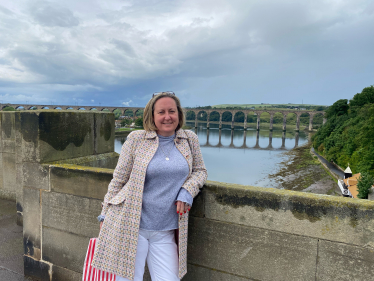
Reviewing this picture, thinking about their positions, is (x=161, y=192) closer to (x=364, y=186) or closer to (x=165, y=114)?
(x=165, y=114)

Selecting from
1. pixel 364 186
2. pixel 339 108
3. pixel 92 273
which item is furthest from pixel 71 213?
pixel 339 108

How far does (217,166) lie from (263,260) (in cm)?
3489

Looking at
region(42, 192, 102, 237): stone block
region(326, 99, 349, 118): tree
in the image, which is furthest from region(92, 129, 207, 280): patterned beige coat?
region(326, 99, 349, 118): tree

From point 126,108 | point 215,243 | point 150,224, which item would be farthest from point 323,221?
point 126,108

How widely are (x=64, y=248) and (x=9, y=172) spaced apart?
2312 mm

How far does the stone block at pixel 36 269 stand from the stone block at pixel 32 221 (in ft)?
0.15

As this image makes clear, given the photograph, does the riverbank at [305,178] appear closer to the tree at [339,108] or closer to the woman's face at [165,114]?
the tree at [339,108]

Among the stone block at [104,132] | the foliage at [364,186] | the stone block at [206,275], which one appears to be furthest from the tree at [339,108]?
the stone block at [206,275]

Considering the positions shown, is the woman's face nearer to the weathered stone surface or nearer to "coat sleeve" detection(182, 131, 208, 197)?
"coat sleeve" detection(182, 131, 208, 197)

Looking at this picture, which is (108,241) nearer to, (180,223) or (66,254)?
(180,223)

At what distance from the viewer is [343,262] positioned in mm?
1588

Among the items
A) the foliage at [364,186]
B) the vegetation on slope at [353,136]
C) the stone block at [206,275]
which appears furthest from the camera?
the vegetation on slope at [353,136]

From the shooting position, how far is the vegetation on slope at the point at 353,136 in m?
30.5

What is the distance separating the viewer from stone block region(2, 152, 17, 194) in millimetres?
3963
